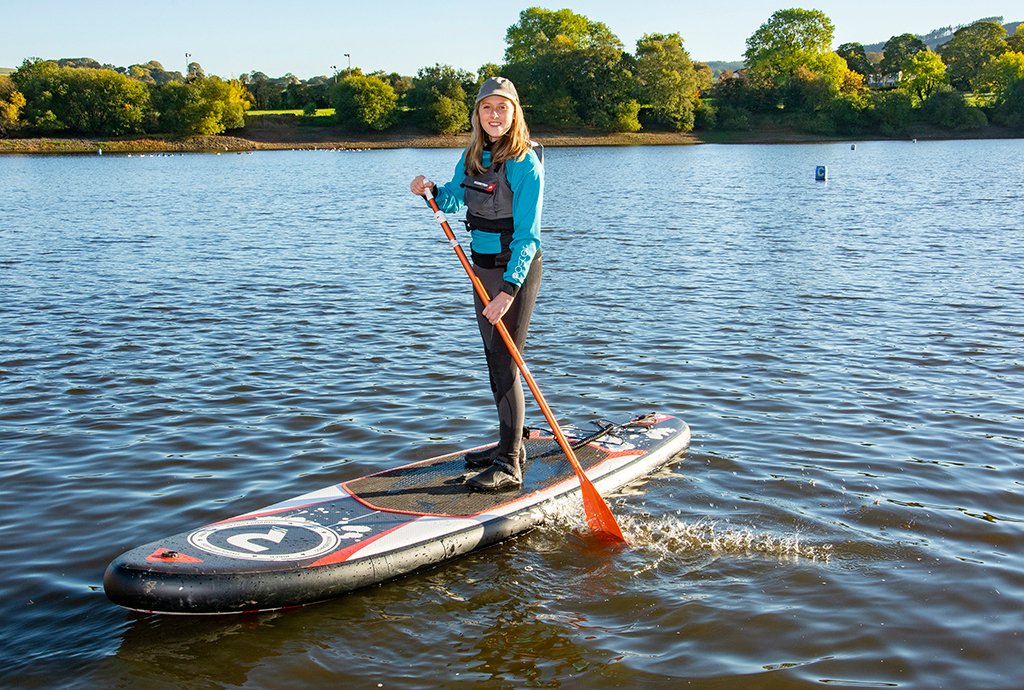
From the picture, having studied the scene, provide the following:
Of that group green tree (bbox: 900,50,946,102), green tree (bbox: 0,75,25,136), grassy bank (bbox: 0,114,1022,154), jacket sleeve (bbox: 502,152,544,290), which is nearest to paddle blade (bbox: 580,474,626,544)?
jacket sleeve (bbox: 502,152,544,290)

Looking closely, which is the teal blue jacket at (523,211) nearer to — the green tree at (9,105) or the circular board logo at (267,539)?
the circular board logo at (267,539)

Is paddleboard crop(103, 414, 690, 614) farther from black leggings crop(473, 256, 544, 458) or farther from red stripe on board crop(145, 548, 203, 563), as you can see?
black leggings crop(473, 256, 544, 458)

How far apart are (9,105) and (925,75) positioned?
317 ft

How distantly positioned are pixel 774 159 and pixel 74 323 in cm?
5901

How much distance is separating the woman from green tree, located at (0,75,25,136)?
91926 mm

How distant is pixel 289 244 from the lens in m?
22.7

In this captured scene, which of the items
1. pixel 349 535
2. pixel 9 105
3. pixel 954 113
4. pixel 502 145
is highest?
pixel 9 105

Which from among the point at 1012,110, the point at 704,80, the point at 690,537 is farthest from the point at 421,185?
the point at 704,80

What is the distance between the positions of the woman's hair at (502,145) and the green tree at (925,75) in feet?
382

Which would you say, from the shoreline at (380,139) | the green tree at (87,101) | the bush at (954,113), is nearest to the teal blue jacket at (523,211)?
the shoreline at (380,139)

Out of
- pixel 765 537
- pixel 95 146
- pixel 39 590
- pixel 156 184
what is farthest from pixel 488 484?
pixel 95 146

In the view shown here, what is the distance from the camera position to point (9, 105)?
8569cm

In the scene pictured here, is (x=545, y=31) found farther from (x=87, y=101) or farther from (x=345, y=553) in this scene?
(x=345, y=553)

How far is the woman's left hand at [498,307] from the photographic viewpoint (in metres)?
6.09
